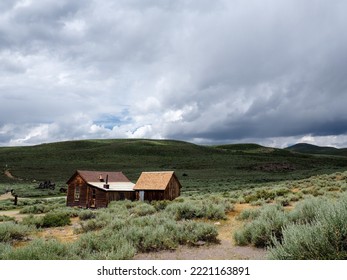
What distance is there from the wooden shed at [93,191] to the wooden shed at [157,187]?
154cm

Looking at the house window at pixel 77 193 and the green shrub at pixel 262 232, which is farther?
the house window at pixel 77 193

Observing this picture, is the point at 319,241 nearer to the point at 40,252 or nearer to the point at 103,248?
the point at 103,248

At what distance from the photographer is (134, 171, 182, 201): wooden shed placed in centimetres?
3209

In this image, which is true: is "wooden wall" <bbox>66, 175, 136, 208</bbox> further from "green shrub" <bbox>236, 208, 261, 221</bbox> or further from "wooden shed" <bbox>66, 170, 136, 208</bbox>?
"green shrub" <bbox>236, 208, 261, 221</bbox>

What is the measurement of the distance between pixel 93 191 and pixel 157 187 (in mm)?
6557

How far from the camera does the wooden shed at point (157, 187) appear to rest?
3209 centimetres

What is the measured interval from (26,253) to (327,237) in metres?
5.72

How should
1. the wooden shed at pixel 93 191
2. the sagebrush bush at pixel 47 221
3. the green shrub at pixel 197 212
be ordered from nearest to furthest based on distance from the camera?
the green shrub at pixel 197 212 → the sagebrush bush at pixel 47 221 → the wooden shed at pixel 93 191

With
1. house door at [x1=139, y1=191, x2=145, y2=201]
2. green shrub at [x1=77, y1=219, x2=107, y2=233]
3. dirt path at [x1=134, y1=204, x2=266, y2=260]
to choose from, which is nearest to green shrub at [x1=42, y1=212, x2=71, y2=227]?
green shrub at [x1=77, y1=219, x2=107, y2=233]

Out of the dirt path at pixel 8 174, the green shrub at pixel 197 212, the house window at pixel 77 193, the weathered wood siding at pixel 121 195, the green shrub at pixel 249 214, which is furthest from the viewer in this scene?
the dirt path at pixel 8 174

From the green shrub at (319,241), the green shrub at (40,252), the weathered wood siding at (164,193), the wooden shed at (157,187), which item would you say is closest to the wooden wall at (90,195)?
the wooden shed at (157,187)

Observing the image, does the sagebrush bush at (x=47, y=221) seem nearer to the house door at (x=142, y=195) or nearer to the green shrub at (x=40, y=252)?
the green shrub at (x=40, y=252)

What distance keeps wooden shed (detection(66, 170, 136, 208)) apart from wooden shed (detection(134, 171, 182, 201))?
154 cm

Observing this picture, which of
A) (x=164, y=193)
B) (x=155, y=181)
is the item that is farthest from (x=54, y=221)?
(x=155, y=181)
